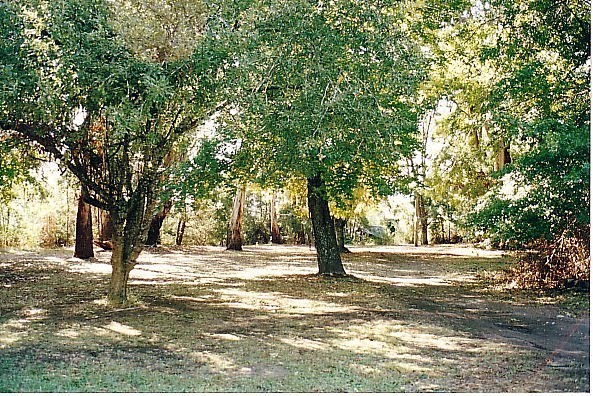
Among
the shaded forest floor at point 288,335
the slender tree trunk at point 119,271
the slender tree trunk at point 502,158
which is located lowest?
the shaded forest floor at point 288,335

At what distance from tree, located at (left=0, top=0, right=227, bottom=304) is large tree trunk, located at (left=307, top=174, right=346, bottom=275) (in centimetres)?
488

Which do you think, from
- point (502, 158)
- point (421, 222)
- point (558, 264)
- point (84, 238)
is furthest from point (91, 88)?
point (421, 222)

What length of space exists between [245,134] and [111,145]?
199cm

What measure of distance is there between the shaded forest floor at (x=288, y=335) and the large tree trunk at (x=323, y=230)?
21.5 inches

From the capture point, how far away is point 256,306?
1059 centimetres

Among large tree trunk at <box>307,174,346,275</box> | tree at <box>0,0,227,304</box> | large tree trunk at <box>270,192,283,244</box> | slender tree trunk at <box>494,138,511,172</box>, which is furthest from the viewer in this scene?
large tree trunk at <box>270,192,283,244</box>

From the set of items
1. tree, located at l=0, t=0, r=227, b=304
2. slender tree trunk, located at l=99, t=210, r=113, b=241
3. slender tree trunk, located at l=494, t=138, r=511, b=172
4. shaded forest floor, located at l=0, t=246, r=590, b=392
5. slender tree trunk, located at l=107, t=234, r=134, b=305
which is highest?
slender tree trunk, located at l=494, t=138, r=511, b=172

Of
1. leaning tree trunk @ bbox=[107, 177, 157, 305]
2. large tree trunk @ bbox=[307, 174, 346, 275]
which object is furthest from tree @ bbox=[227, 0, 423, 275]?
large tree trunk @ bbox=[307, 174, 346, 275]

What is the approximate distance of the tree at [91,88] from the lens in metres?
7.61

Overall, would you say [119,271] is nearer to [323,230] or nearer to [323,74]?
[323,74]

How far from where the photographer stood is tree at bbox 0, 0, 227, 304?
761cm

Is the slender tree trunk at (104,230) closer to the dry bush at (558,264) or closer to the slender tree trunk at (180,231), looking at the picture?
the slender tree trunk at (180,231)

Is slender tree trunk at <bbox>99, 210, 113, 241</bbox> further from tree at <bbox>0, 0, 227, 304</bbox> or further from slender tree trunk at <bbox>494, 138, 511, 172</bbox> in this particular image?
slender tree trunk at <bbox>494, 138, 511, 172</bbox>

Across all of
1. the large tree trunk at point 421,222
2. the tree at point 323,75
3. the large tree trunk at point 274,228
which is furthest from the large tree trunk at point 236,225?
the tree at point 323,75
